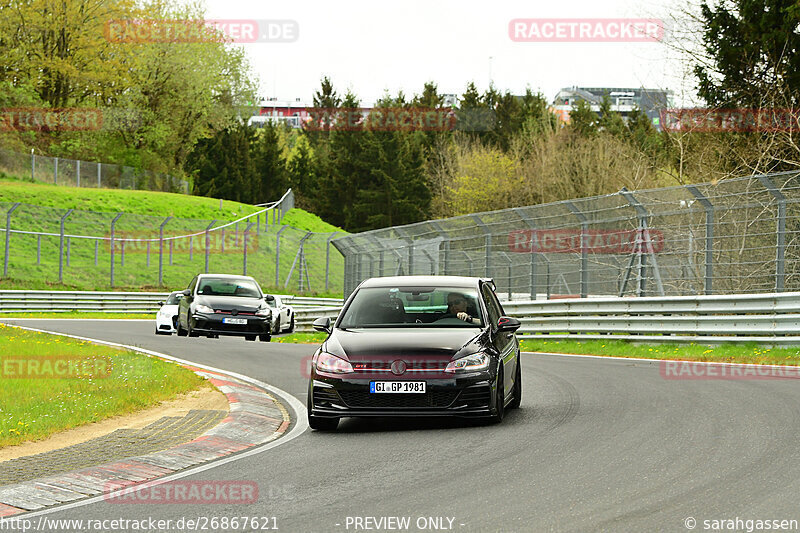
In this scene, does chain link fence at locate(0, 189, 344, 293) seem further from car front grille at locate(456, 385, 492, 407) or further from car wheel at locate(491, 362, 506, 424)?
car front grille at locate(456, 385, 492, 407)

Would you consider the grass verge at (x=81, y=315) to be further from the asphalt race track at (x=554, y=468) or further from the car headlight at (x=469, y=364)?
the car headlight at (x=469, y=364)

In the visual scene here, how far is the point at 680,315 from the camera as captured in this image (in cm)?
1936

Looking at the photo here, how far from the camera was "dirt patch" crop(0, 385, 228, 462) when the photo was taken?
355 inches

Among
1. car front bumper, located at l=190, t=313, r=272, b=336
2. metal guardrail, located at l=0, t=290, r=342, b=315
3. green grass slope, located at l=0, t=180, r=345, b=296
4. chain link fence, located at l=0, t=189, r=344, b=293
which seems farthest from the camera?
chain link fence, located at l=0, t=189, r=344, b=293

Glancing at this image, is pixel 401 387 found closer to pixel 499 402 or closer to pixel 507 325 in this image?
pixel 499 402

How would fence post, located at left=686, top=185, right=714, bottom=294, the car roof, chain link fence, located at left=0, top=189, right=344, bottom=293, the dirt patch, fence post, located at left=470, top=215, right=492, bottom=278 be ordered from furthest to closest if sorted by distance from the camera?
chain link fence, located at left=0, top=189, right=344, bottom=293 < fence post, located at left=470, top=215, right=492, bottom=278 < fence post, located at left=686, top=185, right=714, bottom=294 < the car roof < the dirt patch

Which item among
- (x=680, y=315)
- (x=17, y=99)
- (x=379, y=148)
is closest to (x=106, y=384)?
(x=680, y=315)

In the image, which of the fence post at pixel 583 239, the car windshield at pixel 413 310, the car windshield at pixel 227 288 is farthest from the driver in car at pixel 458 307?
the car windshield at pixel 227 288

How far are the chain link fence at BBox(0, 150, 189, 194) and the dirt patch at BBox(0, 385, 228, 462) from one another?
5354 cm

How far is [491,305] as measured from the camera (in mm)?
11477

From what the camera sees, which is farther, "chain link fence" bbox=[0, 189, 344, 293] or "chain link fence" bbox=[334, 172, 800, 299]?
"chain link fence" bbox=[0, 189, 344, 293]

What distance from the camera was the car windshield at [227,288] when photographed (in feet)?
80.5

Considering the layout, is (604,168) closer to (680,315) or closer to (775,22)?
(775,22)

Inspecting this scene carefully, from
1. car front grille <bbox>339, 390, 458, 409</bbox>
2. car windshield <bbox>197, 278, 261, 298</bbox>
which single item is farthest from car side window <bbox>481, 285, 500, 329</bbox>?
car windshield <bbox>197, 278, 261, 298</bbox>
